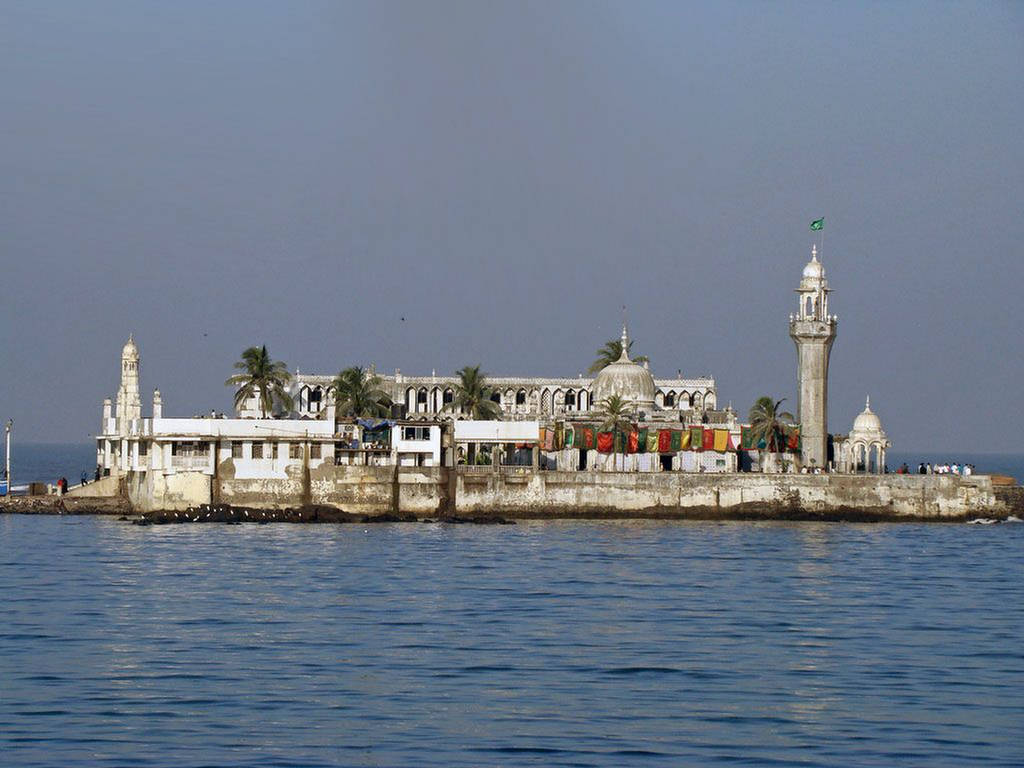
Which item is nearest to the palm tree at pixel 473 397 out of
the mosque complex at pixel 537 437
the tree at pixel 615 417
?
the mosque complex at pixel 537 437

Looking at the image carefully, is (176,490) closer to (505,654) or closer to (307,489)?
(307,489)

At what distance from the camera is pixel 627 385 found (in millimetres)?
109688

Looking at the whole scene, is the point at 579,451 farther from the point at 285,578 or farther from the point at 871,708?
the point at 871,708

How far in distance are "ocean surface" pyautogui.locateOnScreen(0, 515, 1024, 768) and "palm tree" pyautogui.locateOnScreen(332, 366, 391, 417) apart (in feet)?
77.3

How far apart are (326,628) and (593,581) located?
1614 cm

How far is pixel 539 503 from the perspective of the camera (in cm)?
9375

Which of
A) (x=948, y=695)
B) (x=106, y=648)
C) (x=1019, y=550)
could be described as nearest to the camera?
(x=948, y=695)

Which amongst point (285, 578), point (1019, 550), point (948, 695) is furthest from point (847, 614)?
point (1019, 550)

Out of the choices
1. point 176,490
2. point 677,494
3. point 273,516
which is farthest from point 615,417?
point 176,490

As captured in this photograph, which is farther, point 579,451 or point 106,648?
point 579,451

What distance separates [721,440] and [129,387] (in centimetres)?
3447

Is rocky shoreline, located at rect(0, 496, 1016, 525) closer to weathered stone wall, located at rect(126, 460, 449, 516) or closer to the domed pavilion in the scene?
weathered stone wall, located at rect(126, 460, 449, 516)

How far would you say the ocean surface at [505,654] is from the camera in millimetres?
35000

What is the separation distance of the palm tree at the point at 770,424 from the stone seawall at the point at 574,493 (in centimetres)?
703
